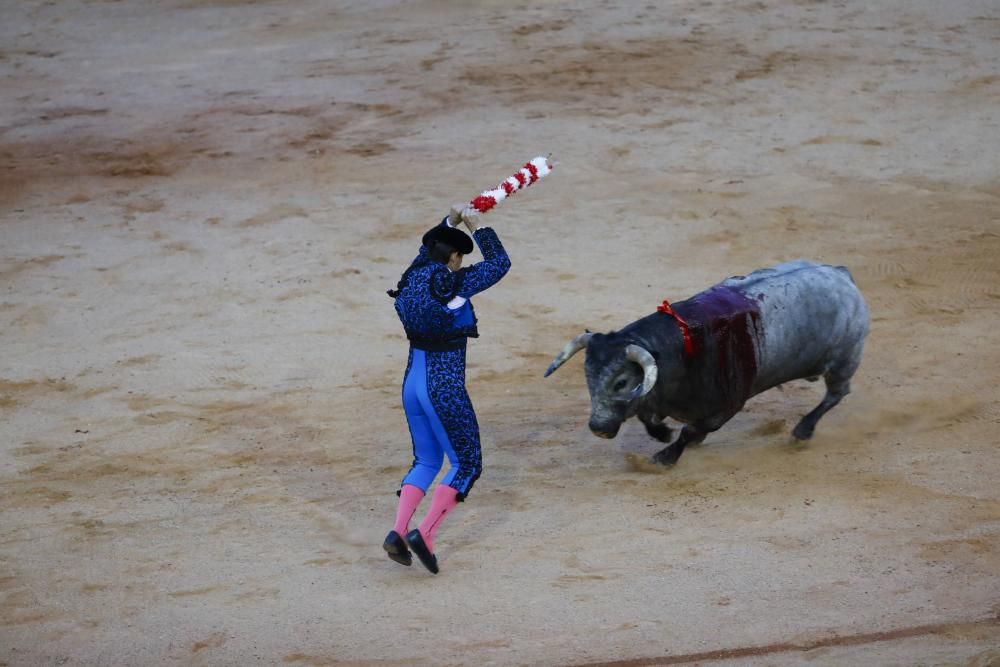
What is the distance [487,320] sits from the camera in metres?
10.1

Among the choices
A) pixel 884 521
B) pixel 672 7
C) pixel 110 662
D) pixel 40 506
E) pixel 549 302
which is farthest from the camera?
pixel 672 7

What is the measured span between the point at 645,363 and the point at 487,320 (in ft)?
10.3

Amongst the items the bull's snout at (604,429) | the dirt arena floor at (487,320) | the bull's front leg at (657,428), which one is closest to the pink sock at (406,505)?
the dirt arena floor at (487,320)

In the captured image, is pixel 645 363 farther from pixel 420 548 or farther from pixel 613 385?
pixel 420 548

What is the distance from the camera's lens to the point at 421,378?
6688mm

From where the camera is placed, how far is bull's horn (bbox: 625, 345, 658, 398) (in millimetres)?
7066

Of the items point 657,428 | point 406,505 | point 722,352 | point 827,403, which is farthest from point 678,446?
point 406,505

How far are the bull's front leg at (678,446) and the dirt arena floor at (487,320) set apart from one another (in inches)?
3.4

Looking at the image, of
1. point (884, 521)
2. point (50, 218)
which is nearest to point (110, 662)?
point (884, 521)

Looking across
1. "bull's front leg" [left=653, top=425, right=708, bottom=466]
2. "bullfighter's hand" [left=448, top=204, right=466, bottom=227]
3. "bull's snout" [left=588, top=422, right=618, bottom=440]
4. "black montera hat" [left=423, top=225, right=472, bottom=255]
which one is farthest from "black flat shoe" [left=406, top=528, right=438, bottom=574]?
"bull's front leg" [left=653, top=425, right=708, bottom=466]

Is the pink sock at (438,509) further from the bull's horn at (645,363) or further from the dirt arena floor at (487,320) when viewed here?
the bull's horn at (645,363)

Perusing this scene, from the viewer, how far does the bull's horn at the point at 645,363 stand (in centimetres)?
707

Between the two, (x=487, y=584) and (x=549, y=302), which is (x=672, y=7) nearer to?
(x=549, y=302)

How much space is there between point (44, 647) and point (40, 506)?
1520mm
